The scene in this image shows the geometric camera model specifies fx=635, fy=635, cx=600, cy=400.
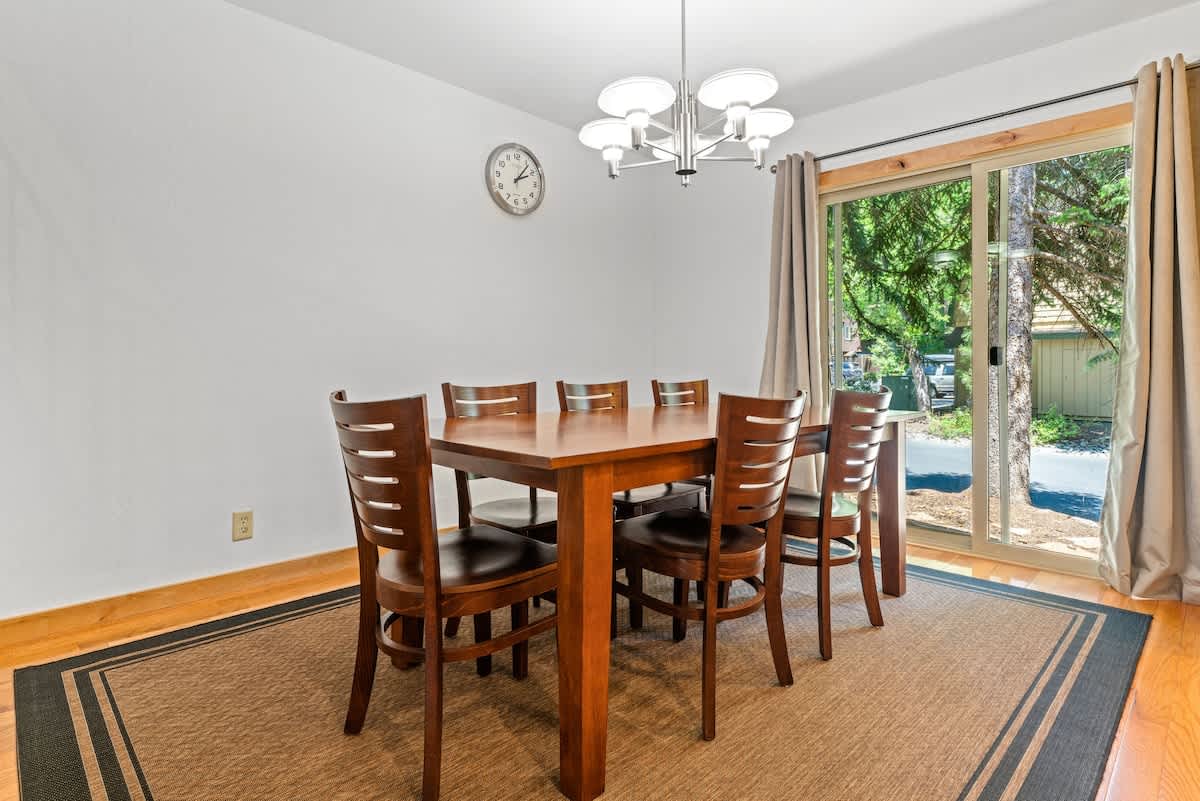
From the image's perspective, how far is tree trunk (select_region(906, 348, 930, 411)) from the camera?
340 cm

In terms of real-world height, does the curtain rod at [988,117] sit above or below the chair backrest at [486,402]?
above

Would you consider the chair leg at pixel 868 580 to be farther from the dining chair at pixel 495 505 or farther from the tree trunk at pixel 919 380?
the tree trunk at pixel 919 380

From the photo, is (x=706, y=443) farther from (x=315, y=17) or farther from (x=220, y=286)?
(x=315, y=17)

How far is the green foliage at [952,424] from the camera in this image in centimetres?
326

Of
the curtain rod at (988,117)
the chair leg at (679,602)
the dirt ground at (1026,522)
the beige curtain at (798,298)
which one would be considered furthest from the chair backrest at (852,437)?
the curtain rod at (988,117)

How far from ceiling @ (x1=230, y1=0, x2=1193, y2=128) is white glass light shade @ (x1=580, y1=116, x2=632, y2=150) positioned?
2.25 feet

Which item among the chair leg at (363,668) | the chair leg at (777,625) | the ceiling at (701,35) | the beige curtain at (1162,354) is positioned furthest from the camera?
the ceiling at (701,35)

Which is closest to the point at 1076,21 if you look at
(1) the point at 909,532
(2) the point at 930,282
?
(2) the point at 930,282

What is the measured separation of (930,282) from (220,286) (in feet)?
11.1

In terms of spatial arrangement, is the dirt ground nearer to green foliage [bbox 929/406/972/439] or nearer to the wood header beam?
green foliage [bbox 929/406/972/439]

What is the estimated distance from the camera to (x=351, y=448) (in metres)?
1.46

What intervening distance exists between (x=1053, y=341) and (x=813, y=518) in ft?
5.91

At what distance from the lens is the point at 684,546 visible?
1716 millimetres

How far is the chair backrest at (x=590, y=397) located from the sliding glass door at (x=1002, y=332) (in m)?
1.62
